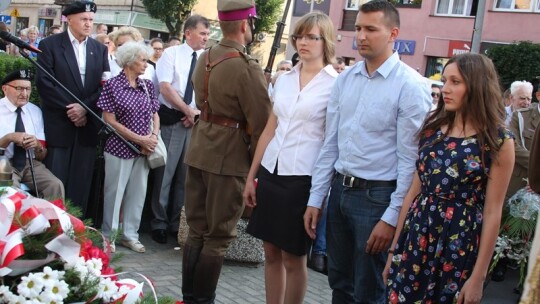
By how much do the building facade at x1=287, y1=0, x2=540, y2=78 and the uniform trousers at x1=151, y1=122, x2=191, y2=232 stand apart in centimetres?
1818

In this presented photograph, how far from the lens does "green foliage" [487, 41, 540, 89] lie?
19.7 meters

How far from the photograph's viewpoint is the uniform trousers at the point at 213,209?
4.23m

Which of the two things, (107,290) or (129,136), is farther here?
(129,136)

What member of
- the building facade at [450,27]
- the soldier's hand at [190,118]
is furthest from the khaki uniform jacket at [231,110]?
the building facade at [450,27]

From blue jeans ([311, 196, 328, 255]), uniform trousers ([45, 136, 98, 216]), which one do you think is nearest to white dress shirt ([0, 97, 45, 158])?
uniform trousers ([45, 136, 98, 216])

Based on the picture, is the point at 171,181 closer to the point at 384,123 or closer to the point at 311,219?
the point at 311,219

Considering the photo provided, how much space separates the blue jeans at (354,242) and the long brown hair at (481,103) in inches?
21.0

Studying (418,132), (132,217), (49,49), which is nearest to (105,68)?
(49,49)

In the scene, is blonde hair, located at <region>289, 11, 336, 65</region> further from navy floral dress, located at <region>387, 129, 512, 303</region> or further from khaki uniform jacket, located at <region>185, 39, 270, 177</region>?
navy floral dress, located at <region>387, 129, 512, 303</region>

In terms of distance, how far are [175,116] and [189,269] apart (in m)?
2.55

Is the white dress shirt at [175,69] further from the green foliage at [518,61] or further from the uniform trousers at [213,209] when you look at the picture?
the green foliage at [518,61]

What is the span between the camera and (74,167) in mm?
6047

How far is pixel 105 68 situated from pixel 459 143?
396 cm

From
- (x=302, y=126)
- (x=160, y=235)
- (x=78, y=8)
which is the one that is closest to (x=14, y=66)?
(x=78, y=8)
